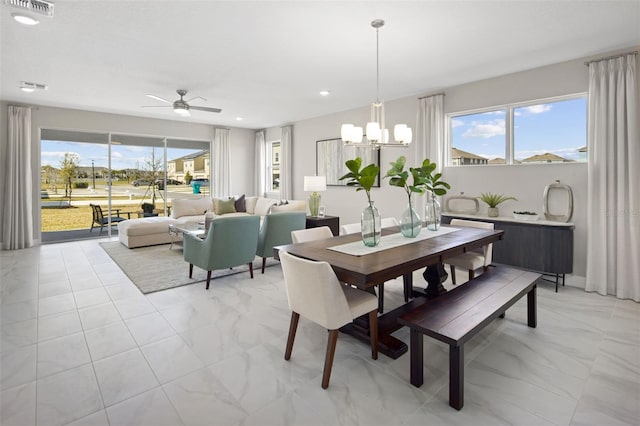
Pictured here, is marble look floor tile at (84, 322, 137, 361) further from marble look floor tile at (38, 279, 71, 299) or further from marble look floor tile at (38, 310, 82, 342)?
marble look floor tile at (38, 279, 71, 299)

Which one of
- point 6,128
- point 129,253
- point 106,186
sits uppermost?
point 6,128

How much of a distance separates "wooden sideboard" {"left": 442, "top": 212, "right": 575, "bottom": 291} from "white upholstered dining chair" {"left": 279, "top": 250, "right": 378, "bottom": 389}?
263cm

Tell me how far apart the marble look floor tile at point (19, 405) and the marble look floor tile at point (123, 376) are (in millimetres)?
322

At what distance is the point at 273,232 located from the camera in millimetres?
4371

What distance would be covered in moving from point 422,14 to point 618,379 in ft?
9.86

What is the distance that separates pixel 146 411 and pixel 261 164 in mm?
7425

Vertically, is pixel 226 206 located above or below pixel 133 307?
above

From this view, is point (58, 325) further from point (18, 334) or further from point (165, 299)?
point (165, 299)

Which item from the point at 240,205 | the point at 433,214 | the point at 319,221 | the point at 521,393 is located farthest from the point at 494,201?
the point at 240,205

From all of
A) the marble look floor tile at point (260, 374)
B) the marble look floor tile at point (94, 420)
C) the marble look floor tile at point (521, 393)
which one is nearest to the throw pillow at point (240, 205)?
the marble look floor tile at point (260, 374)

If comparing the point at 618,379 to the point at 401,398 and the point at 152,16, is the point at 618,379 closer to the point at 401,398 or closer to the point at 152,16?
the point at 401,398

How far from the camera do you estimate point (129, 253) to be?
18.1 ft

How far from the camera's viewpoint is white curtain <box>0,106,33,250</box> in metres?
5.76

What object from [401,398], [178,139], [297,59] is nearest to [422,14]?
[297,59]
